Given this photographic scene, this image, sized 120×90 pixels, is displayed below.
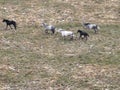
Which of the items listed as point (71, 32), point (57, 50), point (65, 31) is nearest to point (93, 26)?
point (71, 32)

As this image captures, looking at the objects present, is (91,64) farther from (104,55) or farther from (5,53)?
(5,53)

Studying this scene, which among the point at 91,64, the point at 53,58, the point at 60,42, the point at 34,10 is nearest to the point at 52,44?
the point at 60,42

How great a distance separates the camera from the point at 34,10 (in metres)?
27.6

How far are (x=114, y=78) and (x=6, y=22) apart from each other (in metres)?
9.55

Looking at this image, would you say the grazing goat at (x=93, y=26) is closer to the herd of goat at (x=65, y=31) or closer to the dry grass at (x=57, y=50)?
the herd of goat at (x=65, y=31)

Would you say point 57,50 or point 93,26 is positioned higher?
point 93,26

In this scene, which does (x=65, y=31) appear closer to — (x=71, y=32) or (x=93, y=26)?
(x=71, y=32)

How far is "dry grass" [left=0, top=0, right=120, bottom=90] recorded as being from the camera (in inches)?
621

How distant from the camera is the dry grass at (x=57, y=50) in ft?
51.8

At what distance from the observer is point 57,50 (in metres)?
19.7

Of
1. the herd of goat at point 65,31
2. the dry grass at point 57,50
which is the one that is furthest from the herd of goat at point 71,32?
the dry grass at point 57,50

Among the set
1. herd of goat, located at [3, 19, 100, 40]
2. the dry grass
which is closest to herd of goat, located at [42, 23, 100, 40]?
herd of goat, located at [3, 19, 100, 40]

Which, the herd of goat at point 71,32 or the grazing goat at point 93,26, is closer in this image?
the herd of goat at point 71,32

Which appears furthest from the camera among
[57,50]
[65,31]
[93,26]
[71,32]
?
[93,26]
